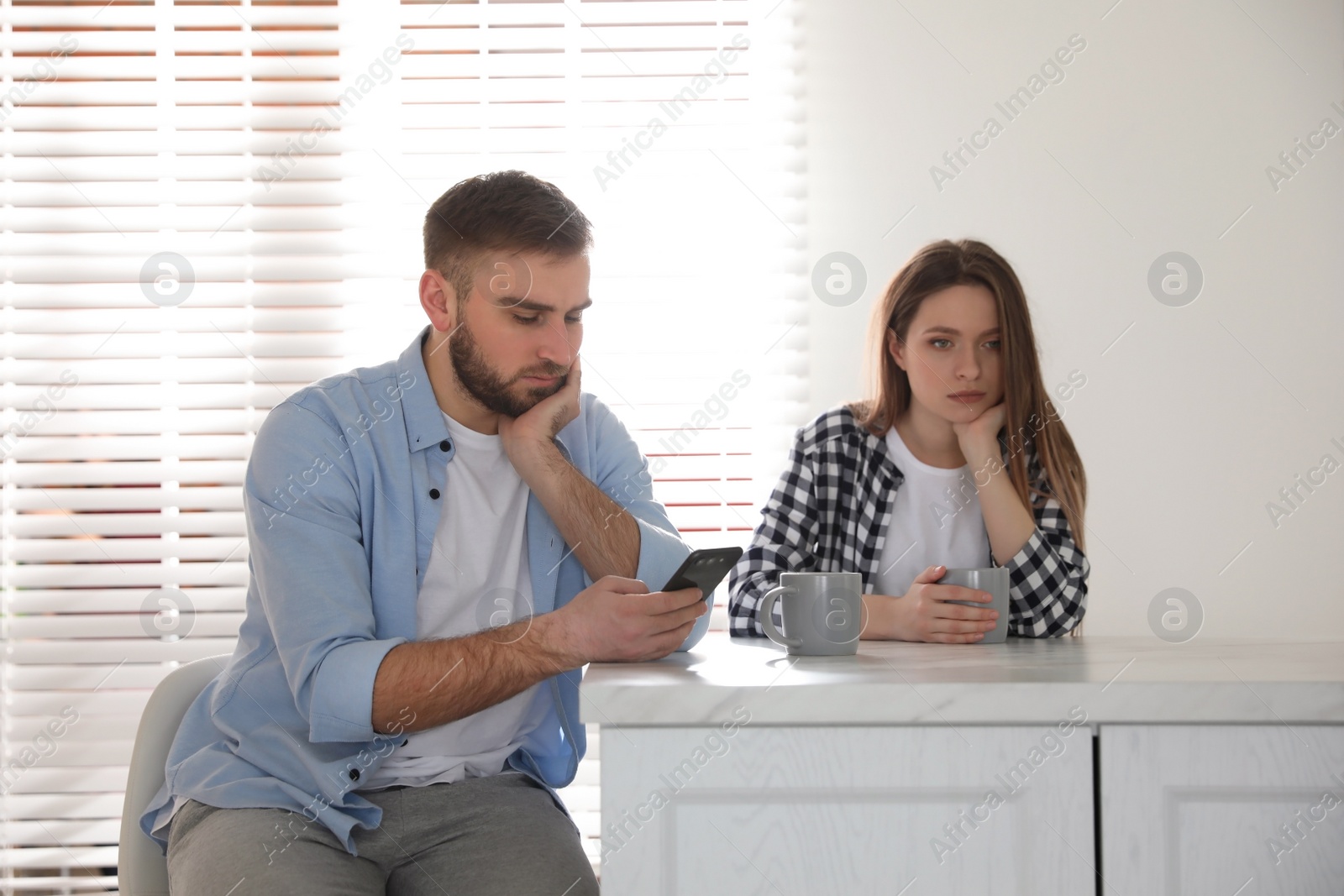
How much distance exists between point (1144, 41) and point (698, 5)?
3.30ft

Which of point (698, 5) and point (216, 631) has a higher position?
point (698, 5)

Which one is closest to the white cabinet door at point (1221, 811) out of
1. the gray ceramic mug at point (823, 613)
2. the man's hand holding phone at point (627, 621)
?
the gray ceramic mug at point (823, 613)

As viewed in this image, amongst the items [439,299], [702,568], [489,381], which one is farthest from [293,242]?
[702,568]

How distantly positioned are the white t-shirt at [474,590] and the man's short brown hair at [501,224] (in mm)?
224

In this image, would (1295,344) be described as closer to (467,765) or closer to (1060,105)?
(1060,105)

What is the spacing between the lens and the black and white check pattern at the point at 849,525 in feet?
5.18

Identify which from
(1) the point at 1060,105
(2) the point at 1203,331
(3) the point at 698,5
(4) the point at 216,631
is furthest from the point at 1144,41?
(4) the point at 216,631

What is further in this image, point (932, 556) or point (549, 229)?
point (932, 556)

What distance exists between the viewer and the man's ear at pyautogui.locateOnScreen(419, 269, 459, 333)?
1.42m

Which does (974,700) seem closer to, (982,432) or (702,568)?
(702,568)

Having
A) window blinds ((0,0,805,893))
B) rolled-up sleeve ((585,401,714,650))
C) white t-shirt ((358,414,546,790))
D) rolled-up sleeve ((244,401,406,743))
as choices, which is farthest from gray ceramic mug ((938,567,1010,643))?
window blinds ((0,0,805,893))

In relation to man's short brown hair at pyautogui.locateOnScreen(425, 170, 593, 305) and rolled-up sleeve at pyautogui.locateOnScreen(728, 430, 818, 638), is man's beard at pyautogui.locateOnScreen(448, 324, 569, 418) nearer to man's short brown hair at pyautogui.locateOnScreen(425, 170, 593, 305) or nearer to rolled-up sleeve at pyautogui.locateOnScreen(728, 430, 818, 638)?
man's short brown hair at pyautogui.locateOnScreen(425, 170, 593, 305)

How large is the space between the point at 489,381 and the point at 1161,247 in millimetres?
1640

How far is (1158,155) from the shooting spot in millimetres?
2266
